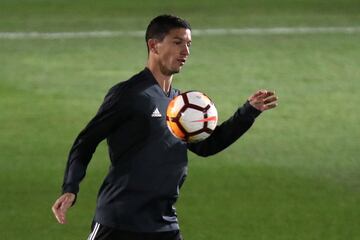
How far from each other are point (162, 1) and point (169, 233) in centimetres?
1532

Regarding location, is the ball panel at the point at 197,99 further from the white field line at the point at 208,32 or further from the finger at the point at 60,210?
the white field line at the point at 208,32

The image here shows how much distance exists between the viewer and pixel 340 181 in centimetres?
1164

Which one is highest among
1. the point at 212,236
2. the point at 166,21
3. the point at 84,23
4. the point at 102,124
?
the point at 84,23

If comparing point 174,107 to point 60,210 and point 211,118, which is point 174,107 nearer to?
point 211,118

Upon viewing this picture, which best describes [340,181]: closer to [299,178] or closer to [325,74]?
[299,178]

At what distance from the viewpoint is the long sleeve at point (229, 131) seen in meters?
7.13

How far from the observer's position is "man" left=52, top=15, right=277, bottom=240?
7016 millimetres

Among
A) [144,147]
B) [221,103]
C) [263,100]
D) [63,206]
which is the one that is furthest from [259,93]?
[221,103]

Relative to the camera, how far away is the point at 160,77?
7.18 m

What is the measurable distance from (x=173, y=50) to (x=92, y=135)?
0.62 metres

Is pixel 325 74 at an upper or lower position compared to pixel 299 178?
upper

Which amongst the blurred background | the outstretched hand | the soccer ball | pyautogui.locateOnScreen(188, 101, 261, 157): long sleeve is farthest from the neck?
the blurred background

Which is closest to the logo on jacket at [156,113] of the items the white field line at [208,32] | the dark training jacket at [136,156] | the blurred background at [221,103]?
the dark training jacket at [136,156]

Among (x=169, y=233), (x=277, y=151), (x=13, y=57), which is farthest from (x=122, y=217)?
(x=13, y=57)
